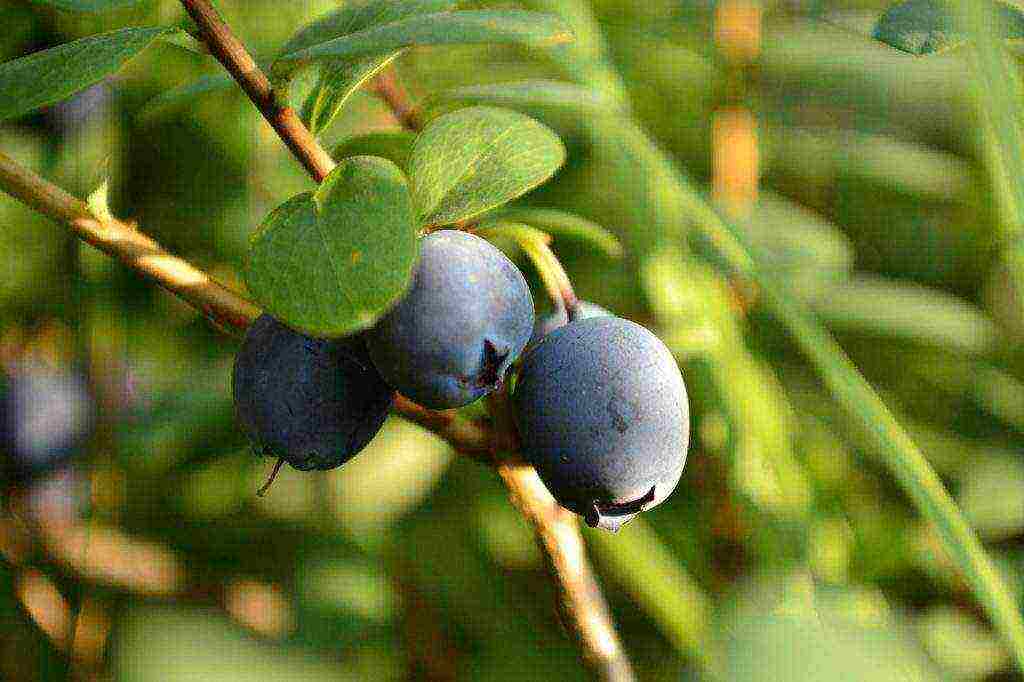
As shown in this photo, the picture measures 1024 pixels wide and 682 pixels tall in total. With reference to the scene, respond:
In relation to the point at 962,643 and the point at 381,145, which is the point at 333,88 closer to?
the point at 381,145

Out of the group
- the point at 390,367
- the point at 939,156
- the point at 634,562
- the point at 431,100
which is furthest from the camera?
the point at 939,156

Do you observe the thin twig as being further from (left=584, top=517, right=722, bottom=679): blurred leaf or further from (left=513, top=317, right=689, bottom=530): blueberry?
(left=584, top=517, right=722, bottom=679): blurred leaf

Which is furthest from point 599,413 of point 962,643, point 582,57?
point 962,643

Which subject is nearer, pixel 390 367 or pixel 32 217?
pixel 390 367

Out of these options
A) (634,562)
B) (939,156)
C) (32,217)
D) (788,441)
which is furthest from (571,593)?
(939,156)

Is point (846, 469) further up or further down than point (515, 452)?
further down

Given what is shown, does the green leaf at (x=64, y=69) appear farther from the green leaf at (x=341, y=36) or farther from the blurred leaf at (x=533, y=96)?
the blurred leaf at (x=533, y=96)

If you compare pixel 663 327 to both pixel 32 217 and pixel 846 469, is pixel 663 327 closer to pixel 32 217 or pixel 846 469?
pixel 846 469
